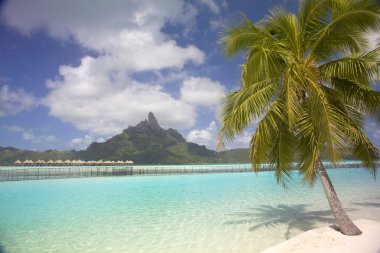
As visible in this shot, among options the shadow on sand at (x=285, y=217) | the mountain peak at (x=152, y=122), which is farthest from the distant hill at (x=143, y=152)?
the shadow on sand at (x=285, y=217)

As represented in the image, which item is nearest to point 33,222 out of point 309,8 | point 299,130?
point 299,130

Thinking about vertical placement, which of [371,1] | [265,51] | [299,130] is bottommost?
[299,130]

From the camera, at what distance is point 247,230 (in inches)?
326

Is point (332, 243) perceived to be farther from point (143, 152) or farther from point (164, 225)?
point (143, 152)

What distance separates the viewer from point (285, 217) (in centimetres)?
1006

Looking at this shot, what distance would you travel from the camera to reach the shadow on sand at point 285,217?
8874 millimetres

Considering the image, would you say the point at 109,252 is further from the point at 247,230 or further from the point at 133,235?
the point at 247,230

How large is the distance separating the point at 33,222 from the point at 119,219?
3.13 m

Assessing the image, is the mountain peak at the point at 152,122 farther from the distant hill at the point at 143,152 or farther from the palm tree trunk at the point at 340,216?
the palm tree trunk at the point at 340,216

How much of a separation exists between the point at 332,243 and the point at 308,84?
323 centimetres

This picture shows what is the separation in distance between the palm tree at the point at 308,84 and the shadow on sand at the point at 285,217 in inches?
113

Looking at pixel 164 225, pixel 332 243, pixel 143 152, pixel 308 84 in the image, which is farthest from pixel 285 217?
pixel 143 152

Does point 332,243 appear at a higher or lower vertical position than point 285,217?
higher

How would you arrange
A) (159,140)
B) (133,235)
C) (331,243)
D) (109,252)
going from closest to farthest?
(331,243) < (109,252) < (133,235) < (159,140)
